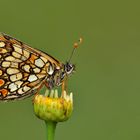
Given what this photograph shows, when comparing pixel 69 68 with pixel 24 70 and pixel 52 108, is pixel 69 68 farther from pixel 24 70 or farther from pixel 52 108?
pixel 52 108

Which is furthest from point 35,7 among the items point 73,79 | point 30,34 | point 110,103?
point 110,103

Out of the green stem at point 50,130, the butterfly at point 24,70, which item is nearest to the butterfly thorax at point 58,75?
the butterfly at point 24,70

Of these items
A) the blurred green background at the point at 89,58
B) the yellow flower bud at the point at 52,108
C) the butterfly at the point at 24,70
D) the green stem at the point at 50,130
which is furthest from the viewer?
the blurred green background at the point at 89,58

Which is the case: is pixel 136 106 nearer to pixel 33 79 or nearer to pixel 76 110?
pixel 76 110

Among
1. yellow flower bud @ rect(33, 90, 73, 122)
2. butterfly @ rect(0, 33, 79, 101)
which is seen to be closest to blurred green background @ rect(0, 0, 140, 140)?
butterfly @ rect(0, 33, 79, 101)

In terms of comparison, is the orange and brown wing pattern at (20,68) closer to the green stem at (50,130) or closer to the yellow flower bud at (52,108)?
the yellow flower bud at (52,108)

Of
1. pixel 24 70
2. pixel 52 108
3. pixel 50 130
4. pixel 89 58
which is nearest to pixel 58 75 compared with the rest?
pixel 24 70
